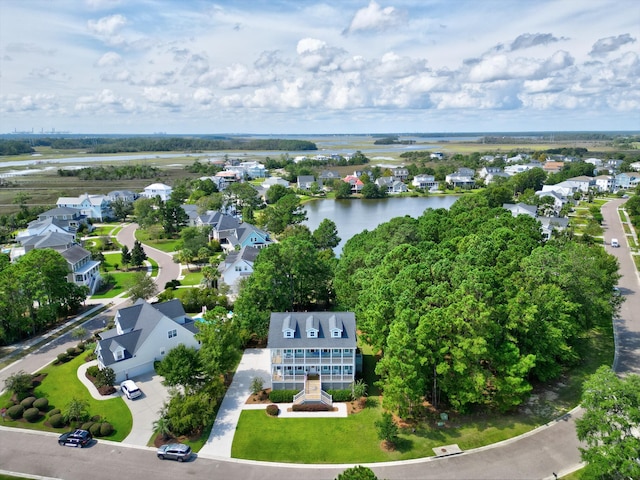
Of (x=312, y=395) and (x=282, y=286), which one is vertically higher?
(x=282, y=286)

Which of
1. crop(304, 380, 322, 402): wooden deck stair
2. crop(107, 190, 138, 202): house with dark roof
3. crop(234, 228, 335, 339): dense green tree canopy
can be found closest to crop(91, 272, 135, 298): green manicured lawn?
crop(234, 228, 335, 339): dense green tree canopy

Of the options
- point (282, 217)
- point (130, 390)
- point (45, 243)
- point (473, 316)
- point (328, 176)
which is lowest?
point (130, 390)

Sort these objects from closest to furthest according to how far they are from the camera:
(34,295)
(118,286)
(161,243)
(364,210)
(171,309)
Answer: (171,309), (34,295), (118,286), (161,243), (364,210)

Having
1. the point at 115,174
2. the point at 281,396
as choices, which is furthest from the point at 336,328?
the point at 115,174

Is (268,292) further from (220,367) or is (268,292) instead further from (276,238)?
(276,238)

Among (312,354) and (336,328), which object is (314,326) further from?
(312,354)

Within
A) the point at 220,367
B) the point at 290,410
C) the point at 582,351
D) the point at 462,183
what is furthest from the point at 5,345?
the point at 462,183

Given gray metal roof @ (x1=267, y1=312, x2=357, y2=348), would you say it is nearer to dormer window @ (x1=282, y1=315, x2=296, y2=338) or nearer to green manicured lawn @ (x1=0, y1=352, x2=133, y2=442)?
dormer window @ (x1=282, y1=315, x2=296, y2=338)
